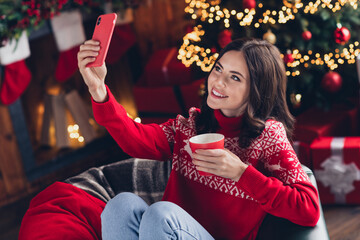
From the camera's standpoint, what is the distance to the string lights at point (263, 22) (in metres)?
2.49

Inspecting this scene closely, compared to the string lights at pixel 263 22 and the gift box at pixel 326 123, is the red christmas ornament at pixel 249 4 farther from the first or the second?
the gift box at pixel 326 123

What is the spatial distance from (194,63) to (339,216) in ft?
3.68

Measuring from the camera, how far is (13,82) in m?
2.86

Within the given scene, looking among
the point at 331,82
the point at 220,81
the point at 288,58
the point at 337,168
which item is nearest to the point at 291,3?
the point at 288,58

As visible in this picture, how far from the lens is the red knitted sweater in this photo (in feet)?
4.78

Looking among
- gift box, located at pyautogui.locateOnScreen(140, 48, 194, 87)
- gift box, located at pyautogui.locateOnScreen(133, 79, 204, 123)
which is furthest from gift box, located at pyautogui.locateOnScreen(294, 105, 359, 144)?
gift box, located at pyautogui.locateOnScreen(140, 48, 194, 87)

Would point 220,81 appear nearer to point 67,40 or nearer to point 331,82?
point 331,82

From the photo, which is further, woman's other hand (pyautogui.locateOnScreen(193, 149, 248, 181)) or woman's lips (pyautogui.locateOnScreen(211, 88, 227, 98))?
woman's lips (pyautogui.locateOnScreen(211, 88, 227, 98))

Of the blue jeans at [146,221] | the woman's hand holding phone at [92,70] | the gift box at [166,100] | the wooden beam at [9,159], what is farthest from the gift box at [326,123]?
the wooden beam at [9,159]

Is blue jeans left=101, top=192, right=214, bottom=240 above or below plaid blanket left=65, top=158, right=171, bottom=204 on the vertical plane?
above

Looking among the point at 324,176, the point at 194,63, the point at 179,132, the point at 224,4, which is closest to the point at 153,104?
the point at 194,63

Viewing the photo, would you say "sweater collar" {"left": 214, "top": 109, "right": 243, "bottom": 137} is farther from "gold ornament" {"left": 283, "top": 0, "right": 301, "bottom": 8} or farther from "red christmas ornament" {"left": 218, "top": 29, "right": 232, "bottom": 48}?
"gold ornament" {"left": 283, "top": 0, "right": 301, "bottom": 8}

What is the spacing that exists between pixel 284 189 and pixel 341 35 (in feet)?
4.29

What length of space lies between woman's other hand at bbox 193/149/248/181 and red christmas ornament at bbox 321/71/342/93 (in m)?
1.37
